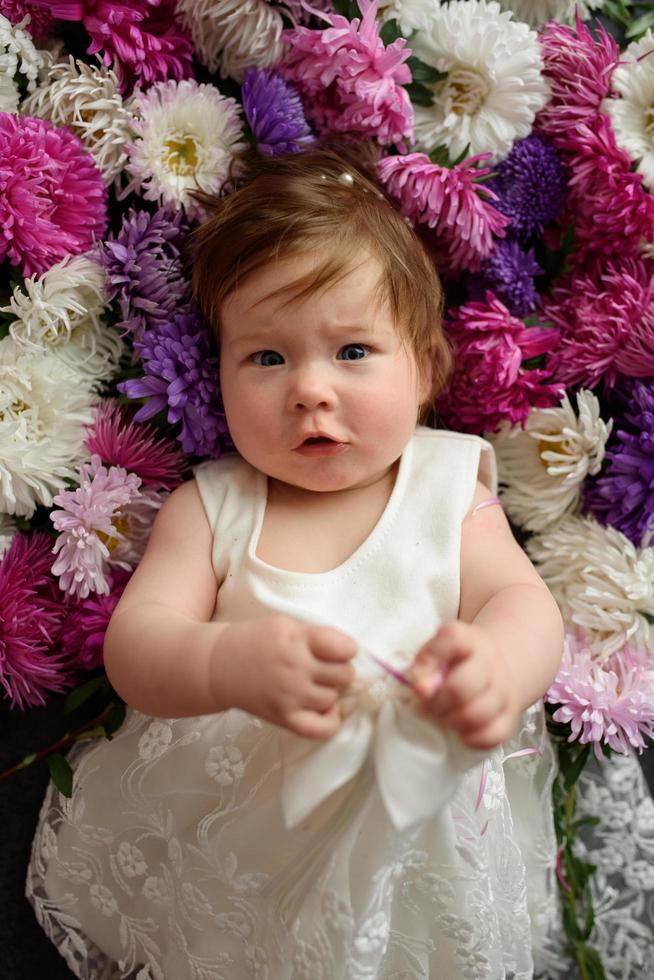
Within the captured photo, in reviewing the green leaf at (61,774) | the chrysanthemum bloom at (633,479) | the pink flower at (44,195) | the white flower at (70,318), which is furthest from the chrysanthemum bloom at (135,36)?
the green leaf at (61,774)

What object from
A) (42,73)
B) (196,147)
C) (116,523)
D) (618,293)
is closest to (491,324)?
(618,293)

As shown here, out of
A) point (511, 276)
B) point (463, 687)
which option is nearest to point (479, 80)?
point (511, 276)

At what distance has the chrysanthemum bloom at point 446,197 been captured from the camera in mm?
1094

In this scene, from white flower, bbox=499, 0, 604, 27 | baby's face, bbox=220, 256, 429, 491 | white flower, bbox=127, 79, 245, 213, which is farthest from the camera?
white flower, bbox=499, 0, 604, 27

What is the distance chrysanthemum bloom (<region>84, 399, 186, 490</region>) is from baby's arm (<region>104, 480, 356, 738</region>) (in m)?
0.05

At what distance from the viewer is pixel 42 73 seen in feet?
3.62

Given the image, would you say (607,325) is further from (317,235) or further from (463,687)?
(463,687)

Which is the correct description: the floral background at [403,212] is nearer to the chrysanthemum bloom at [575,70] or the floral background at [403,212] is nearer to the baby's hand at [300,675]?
the chrysanthemum bloom at [575,70]

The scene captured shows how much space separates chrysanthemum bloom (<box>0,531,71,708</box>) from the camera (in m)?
1.06

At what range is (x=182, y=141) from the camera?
3.60 ft

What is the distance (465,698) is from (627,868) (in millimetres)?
685

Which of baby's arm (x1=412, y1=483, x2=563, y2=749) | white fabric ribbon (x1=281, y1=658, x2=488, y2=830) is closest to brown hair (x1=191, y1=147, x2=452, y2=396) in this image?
baby's arm (x1=412, y1=483, x2=563, y2=749)

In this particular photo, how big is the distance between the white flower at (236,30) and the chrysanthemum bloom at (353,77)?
0.02m

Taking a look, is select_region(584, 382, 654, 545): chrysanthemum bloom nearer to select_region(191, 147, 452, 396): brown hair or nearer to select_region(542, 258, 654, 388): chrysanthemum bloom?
select_region(542, 258, 654, 388): chrysanthemum bloom
